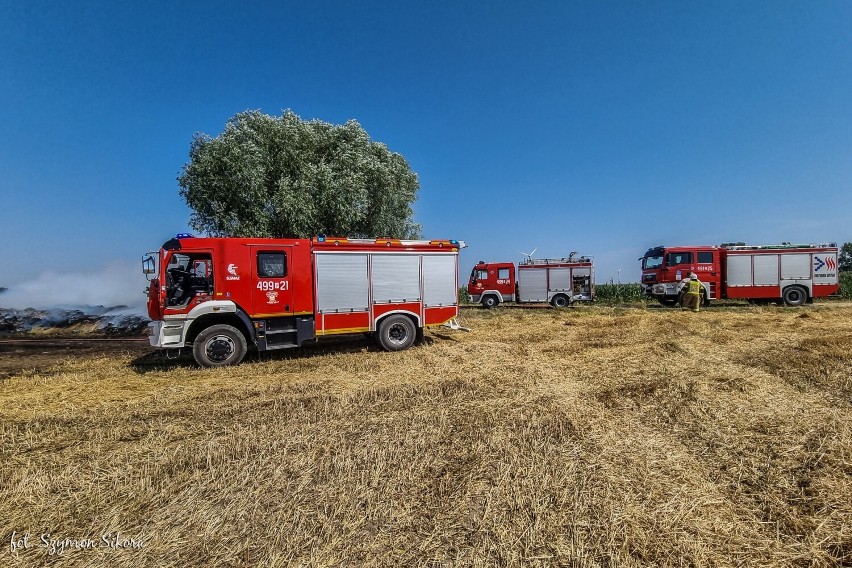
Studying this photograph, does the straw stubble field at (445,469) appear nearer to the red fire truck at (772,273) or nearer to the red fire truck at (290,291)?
the red fire truck at (290,291)

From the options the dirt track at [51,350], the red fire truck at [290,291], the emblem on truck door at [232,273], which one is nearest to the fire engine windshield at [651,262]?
the red fire truck at [290,291]

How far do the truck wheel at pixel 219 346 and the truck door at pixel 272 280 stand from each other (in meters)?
0.65

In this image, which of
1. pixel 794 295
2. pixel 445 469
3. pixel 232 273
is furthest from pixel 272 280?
pixel 794 295

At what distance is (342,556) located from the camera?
2346 millimetres

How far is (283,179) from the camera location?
636 inches

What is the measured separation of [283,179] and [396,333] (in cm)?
1008

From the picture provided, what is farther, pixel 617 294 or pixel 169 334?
pixel 617 294

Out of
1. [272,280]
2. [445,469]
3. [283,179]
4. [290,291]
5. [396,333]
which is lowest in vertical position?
[445,469]

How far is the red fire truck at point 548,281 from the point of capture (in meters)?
22.9

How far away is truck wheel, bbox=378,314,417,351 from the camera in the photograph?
9703mm

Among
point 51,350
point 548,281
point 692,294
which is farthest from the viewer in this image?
point 548,281

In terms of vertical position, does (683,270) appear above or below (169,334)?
above

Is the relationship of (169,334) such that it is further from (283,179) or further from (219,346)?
(283,179)

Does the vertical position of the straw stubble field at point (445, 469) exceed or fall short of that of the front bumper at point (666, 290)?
it falls short
